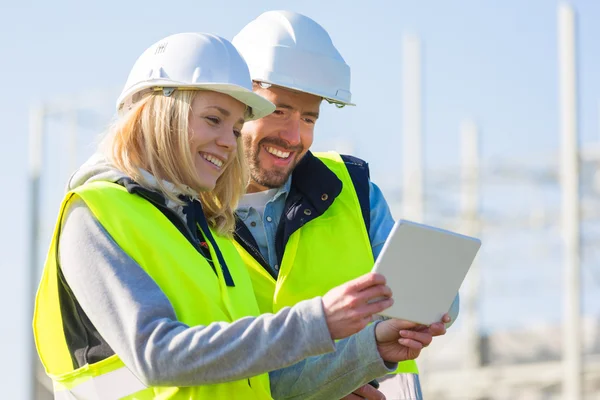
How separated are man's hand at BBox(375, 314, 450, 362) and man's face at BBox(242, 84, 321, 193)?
1247mm

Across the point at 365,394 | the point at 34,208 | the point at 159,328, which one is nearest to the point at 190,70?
the point at 159,328

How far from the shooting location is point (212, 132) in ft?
12.8

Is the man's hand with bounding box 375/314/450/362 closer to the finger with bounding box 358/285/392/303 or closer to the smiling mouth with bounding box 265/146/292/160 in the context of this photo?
the finger with bounding box 358/285/392/303

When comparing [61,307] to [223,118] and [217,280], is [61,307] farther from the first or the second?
[223,118]

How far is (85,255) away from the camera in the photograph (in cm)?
356

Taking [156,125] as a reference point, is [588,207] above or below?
below

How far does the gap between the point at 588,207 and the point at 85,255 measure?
77.1 ft

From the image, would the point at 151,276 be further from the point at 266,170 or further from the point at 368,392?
the point at 266,170

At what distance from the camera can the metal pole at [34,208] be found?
2019 cm

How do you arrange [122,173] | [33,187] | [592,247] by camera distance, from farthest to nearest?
[592,247]
[33,187]
[122,173]

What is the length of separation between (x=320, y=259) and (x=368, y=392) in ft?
1.94

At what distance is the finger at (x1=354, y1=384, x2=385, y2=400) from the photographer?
14.9ft

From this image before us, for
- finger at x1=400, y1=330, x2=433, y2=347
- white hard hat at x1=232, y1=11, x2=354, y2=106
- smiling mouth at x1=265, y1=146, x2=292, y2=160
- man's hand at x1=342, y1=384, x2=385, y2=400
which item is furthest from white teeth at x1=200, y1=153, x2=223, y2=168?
white hard hat at x1=232, y1=11, x2=354, y2=106

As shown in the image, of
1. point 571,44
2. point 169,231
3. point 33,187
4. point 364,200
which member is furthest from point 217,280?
point 33,187
